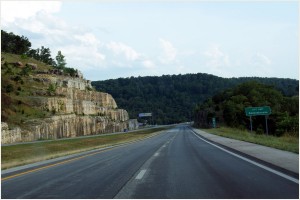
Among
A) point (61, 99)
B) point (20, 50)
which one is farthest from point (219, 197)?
point (20, 50)

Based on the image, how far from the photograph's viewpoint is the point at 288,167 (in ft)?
44.1

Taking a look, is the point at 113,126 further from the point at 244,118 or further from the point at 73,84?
the point at 244,118

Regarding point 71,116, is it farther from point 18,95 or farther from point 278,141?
point 278,141

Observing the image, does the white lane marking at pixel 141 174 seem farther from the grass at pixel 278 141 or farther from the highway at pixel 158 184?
the grass at pixel 278 141

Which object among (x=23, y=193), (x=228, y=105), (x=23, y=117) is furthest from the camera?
(x=228, y=105)

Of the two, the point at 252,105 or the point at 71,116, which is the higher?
the point at 252,105

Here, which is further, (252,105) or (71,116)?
(252,105)

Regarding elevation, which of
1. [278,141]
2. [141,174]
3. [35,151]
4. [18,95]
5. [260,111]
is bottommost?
[35,151]

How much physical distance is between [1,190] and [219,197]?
19.2 ft

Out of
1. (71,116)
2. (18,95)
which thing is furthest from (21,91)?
(71,116)

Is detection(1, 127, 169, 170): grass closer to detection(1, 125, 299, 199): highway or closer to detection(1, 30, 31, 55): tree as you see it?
detection(1, 125, 299, 199): highway

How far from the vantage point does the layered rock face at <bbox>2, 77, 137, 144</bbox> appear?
73.1 metres

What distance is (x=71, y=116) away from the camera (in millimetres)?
95812

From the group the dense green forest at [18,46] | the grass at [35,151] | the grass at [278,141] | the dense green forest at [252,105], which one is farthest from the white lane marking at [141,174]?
the dense green forest at [18,46]
